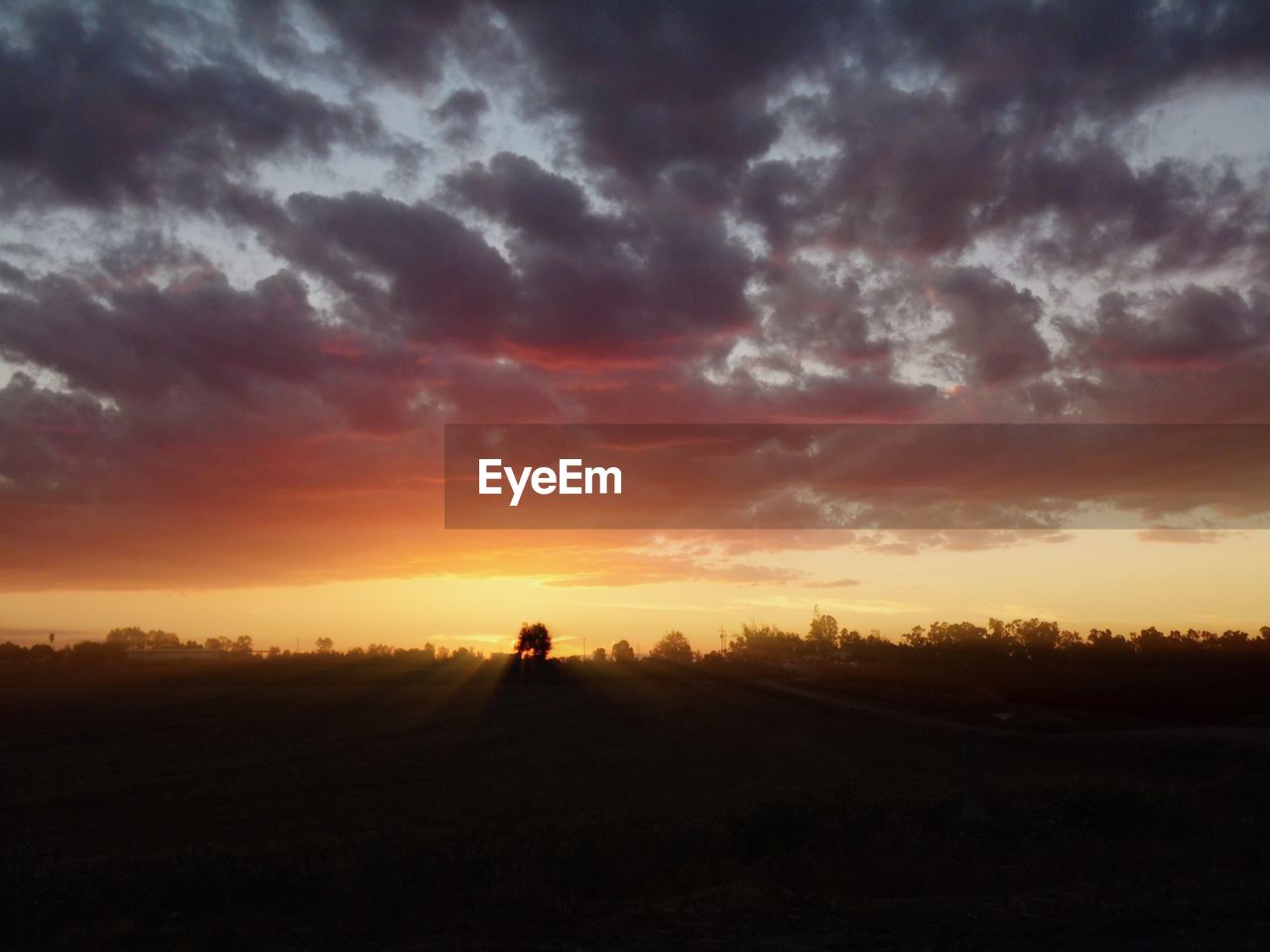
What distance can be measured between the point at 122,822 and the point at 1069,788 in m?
19.7

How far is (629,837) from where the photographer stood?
45.2ft

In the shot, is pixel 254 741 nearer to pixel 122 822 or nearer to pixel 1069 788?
pixel 122 822

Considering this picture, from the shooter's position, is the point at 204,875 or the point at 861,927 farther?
the point at 204,875

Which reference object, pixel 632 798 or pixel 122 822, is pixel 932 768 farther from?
pixel 122 822

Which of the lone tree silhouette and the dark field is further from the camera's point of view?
the lone tree silhouette

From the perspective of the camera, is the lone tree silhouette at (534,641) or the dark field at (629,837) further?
the lone tree silhouette at (534,641)

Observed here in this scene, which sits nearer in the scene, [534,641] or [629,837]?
[629,837]

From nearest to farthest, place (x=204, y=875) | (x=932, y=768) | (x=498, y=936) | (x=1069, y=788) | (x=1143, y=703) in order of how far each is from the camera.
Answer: (x=498, y=936)
(x=204, y=875)
(x=1069, y=788)
(x=932, y=768)
(x=1143, y=703)

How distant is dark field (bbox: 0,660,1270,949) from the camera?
9047 millimetres

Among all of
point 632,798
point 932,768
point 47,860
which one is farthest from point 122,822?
point 932,768

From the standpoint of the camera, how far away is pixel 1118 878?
10.6 meters

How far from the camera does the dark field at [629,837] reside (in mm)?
9047

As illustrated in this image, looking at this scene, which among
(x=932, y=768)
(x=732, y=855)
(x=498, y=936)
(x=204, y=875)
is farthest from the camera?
(x=932, y=768)

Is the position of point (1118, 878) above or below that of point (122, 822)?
above
